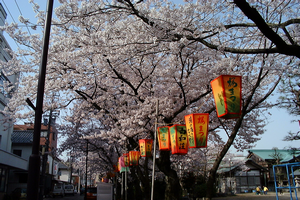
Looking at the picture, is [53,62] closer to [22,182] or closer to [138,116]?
[138,116]

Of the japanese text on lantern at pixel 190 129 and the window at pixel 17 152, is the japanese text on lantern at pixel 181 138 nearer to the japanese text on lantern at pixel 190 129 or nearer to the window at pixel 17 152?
the japanese text on lantern at pixel 190 129

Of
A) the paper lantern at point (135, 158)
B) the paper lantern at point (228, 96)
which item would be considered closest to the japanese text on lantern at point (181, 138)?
the paper lantern at point (228, 96)

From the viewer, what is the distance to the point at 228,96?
5871 millimetres

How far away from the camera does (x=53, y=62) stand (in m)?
12.7

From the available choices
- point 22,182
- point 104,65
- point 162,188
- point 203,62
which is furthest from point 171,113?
point 22,182

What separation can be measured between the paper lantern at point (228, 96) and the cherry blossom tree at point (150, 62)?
1699mm

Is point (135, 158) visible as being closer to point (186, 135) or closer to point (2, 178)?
point (186, 135)

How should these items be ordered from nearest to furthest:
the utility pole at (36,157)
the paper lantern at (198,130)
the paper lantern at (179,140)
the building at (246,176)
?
the utility pole at (36,157)
the paper lantern at (198,130)
the paper lantern at (179,140)
the building at (246,176)

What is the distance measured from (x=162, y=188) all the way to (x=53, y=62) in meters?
18.6

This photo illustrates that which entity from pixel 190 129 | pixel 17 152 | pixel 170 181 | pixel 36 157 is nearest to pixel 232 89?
pixel 190 129

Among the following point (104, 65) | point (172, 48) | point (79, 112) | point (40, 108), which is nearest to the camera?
point (40, 108)

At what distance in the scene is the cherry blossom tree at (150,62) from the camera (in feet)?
26.0

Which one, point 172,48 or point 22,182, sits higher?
point 172,48

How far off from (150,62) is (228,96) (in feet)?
27.5
